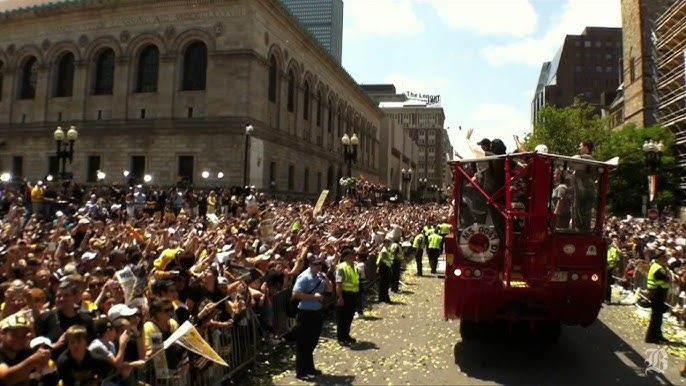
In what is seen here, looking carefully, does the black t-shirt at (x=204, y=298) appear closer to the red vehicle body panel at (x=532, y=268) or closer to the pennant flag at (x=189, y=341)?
the pennant flag at (x=189, y=341)

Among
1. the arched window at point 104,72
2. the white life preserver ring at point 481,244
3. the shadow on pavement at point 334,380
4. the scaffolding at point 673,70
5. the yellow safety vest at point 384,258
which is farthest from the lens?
the scaffolding at point 673,70

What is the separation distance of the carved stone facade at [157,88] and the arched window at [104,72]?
73 millimetres

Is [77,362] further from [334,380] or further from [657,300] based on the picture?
[657,300]

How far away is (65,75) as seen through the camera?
127ft

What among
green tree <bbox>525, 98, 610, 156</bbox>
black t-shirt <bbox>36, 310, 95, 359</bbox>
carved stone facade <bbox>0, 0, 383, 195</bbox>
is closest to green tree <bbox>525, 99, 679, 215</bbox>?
green tree <bbox>525, 98, 610, 156</bbox>

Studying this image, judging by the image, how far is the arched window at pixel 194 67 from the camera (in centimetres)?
3475

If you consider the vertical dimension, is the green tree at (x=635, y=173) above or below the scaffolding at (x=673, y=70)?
below

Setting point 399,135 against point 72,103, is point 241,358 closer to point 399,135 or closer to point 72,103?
point 72,103

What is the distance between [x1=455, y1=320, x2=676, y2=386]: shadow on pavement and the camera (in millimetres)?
8266

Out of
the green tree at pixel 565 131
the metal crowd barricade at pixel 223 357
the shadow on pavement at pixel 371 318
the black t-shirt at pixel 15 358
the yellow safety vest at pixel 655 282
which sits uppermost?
the green tree at pixel 565 131

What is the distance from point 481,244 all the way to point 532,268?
88 centimetres

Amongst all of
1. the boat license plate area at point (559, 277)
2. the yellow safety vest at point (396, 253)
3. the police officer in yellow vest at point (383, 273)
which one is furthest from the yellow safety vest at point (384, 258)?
the boat license plate area at point (559, 277)

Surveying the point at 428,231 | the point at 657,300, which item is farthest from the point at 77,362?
the point at 428,231

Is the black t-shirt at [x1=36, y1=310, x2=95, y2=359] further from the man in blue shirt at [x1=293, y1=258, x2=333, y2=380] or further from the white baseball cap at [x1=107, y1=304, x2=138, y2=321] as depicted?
the man in blue shirt at [x1=293, y1=258, x2=333, y2=380]
